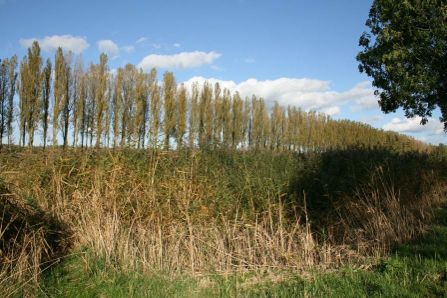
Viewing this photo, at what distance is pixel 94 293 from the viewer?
4988mm

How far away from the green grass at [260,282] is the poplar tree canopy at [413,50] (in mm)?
11633

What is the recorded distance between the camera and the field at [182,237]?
5180 mm

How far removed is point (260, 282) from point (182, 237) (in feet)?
6.91

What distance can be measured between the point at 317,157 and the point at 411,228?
8.11 m

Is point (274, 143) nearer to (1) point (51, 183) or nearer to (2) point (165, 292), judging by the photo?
(1) point (51, 183)

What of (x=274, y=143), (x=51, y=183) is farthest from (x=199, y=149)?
(x=274, y=143)

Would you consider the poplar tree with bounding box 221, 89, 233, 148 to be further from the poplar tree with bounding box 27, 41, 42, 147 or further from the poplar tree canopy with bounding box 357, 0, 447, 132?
the poplar tree canopy with bounding box 357, 0, 447, 132

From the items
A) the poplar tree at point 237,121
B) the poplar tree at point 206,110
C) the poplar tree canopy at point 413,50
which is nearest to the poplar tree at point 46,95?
the poplar tree at point 206,110

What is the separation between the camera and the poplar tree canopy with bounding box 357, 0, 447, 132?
15258 millimetres

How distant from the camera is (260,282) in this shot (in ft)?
18.1

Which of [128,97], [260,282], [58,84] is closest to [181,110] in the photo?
[128,97]

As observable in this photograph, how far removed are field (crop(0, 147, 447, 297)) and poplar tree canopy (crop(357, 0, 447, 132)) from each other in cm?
604

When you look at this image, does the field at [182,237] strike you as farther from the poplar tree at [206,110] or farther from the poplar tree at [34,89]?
the poplar tree at [206,110]

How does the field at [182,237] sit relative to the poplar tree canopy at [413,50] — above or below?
below
